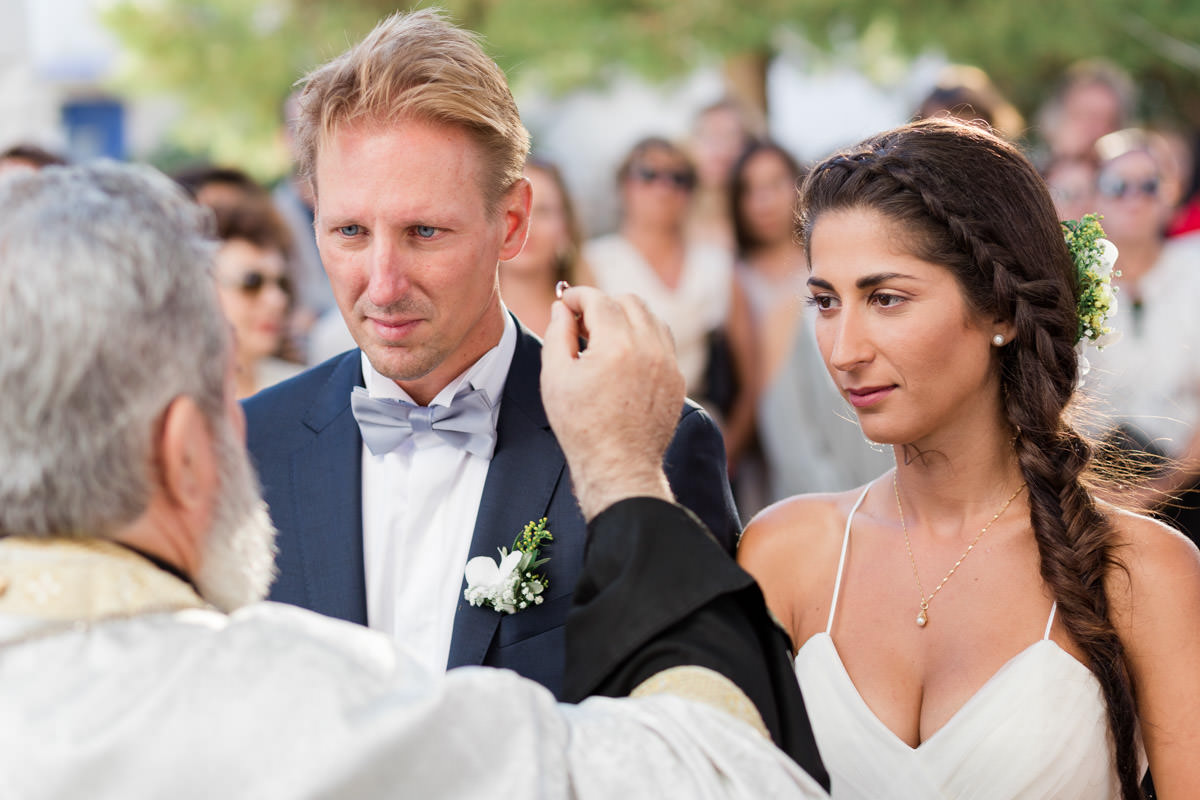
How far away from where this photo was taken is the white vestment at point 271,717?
1559 millimetres

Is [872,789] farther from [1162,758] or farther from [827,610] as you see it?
[1162,758]

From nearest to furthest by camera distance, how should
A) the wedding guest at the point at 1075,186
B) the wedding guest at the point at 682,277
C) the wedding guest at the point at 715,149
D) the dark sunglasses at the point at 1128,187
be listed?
the dark sunglasses at the point at 1128,187 < the wedding guest at the point at 682,277 < the wedding guest at the point at 1075,186 < the wedding guest at the point at 715,149

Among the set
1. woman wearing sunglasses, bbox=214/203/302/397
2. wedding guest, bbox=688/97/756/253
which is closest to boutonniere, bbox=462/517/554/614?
woman wearing sunglasses, bbox=214/203/302/397

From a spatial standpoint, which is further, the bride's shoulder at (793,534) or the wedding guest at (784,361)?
the wedding guest at (784,361)

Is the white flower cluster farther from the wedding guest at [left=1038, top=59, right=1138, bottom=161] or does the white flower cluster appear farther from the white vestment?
the wedding guest at [left=1038, top=59, right=1138, bottom=161]

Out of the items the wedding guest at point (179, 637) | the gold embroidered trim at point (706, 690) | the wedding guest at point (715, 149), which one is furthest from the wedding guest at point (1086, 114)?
the wedding guest at point (179, 637)

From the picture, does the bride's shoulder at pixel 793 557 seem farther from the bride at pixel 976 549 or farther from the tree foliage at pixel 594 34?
the tree foliage at pixel 594 34

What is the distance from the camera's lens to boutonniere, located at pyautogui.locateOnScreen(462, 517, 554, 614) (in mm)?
2564

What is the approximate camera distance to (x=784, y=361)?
6.53m

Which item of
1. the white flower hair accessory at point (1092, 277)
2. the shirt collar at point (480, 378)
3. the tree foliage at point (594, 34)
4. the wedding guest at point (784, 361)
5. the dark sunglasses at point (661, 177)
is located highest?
the tree foliage at point (594, 34)

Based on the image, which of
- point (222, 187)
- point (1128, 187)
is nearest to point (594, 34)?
point (1128, 187)

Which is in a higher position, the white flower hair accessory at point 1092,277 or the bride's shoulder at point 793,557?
the white flower hair accessory at point 1092,277

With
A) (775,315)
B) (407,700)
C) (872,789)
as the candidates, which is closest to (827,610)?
(872,789)

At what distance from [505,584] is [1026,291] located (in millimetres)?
1348
